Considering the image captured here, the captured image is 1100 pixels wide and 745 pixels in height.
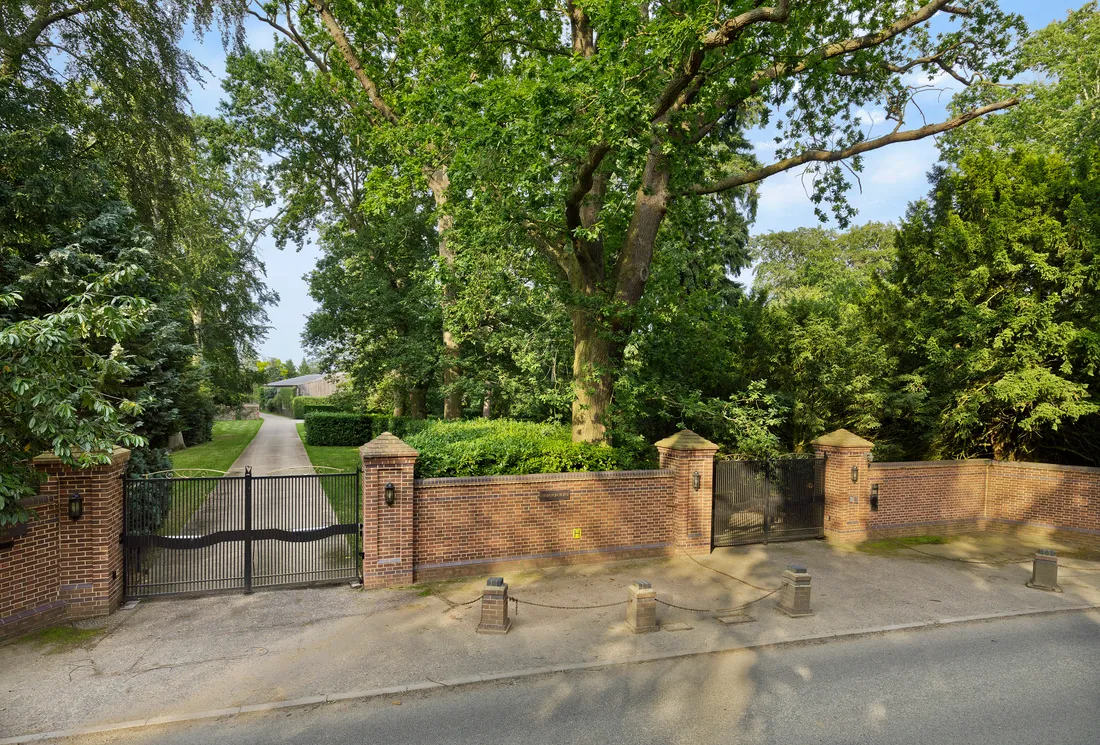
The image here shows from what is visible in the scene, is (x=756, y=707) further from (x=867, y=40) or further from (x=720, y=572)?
(x=867, y=40)

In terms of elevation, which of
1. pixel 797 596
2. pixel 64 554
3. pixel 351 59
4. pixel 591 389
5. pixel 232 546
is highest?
pixel 351 59

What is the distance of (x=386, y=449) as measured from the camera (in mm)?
9031

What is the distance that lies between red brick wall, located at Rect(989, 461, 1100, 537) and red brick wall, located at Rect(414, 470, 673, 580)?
9.22 m

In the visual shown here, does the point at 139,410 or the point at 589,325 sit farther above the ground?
the point at 589,325

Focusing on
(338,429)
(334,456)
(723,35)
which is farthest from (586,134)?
(338,429)

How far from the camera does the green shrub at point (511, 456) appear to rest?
1002cm

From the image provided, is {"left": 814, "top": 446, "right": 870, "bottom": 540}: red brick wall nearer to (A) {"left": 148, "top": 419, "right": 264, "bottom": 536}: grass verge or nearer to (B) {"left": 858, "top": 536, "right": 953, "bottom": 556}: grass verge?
(B) {"left": 858, "top": 536, "right": 953, "bottom": 556}: grass verge

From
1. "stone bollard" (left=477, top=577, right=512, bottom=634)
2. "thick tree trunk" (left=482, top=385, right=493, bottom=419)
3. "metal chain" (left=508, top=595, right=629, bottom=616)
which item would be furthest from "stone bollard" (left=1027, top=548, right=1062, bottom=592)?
"thick tree trunk" (left=482, top=385, right=493, bottom=419)

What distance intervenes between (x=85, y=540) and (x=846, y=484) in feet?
44.7

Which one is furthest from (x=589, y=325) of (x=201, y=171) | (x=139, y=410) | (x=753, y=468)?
(x=201, y=171)

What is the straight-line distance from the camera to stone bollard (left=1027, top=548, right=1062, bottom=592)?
9.81 m

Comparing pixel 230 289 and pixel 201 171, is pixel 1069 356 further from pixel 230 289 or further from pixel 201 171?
pixel 230 289

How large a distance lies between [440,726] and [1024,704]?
6.12 m

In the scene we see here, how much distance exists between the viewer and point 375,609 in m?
8.35
